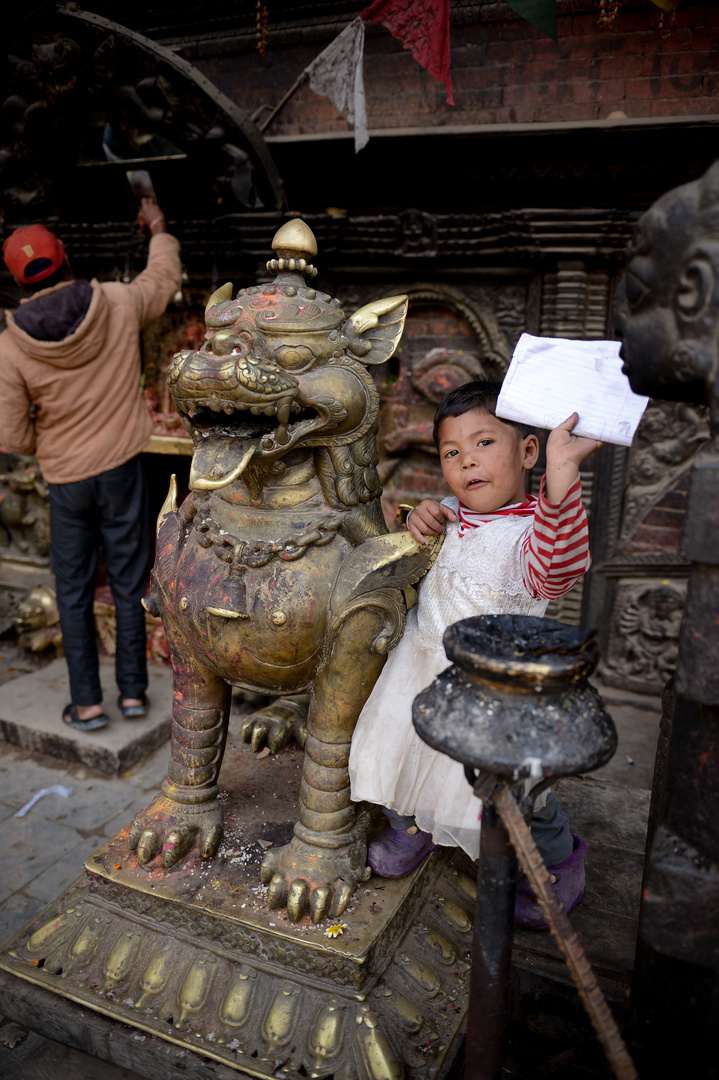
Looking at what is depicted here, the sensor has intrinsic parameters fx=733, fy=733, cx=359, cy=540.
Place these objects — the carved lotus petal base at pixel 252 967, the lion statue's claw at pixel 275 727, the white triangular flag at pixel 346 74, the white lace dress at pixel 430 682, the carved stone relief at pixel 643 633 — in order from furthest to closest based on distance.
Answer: the carved stone relief at pixel 643 633 → the white triangular flag at pixel 346 74 → the lion statue's claw at pixel 275 727 → the white lace dress at pixel 430 682 → the carved lotus petal base at pixel 252 967

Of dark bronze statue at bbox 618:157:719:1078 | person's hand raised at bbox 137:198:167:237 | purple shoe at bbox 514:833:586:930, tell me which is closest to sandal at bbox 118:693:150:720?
purple shoe at bbox 514:833:586:930

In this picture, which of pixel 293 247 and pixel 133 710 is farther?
pixel 133 710

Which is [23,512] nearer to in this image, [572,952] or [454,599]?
[454,599]

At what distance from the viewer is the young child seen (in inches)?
65.7

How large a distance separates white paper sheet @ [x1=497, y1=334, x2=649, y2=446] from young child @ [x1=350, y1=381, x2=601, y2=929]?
213mm

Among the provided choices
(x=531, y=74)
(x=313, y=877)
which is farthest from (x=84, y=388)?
(x=531, y=74)

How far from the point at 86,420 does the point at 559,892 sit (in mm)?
2590

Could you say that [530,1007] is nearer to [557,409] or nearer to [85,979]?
[85,979]

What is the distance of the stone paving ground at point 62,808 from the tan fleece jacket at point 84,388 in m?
1.33

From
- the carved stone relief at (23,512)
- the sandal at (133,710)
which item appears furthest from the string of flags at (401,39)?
the carved stone relief at (23,512)

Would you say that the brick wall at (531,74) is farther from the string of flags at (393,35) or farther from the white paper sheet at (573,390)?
the white paper sheet at (573,390)

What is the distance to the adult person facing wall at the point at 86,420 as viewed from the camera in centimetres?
304

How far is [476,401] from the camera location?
1683mm

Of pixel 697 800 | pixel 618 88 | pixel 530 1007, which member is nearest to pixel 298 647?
pixel 697 800
